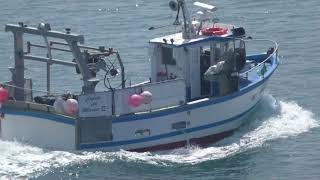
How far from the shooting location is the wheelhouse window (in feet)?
126

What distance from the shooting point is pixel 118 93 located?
3581cm

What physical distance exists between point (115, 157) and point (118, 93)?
1.83 meters

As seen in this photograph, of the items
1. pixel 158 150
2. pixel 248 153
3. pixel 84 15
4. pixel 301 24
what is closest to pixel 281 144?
pixel 248 153

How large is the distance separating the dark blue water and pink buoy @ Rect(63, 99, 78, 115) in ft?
4.22

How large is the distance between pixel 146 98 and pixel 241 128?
487 cm

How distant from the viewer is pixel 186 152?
36.9 m

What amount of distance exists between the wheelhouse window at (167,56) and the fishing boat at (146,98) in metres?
0.03

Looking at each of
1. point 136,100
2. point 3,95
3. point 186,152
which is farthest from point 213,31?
point 3,95

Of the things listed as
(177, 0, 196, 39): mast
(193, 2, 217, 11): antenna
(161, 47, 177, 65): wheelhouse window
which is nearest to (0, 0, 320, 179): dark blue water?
(161, 47, 177, 65): wheelhouse window

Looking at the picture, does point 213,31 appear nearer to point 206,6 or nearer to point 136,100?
point 206,6

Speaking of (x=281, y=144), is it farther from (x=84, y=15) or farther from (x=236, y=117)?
(x=84, y=15)

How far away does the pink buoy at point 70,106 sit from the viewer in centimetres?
3506

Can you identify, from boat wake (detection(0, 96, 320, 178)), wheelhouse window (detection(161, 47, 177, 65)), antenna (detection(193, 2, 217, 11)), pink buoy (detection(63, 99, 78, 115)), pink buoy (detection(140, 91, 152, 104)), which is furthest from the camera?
antenna (detection(193, 2, 217, 11))

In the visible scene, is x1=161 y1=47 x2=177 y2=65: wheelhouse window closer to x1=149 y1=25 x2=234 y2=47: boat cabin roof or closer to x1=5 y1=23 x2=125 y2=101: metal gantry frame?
x1=149 y1=25 x2=234 y2=47: boat cabin roof
